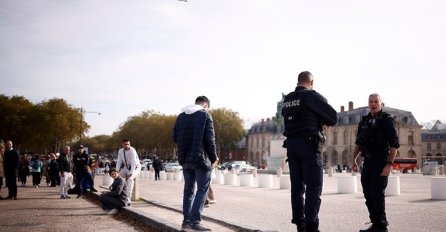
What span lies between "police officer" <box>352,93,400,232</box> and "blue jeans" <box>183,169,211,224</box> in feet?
8.00

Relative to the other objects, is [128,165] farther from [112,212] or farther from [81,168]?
[81,168]

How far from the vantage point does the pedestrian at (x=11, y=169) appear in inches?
680

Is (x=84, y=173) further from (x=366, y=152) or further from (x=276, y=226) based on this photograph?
(x=366, y=152)

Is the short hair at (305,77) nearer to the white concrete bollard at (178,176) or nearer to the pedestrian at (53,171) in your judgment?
the pedestrian at (53,171)

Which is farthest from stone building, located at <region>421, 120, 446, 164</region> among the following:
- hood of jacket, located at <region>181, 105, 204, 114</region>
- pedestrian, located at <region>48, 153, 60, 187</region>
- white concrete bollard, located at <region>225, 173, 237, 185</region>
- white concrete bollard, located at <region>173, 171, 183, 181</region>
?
hood of jacket, located at <region>181, 105, 204, 114</region>

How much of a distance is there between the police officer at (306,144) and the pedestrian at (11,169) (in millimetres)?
13872

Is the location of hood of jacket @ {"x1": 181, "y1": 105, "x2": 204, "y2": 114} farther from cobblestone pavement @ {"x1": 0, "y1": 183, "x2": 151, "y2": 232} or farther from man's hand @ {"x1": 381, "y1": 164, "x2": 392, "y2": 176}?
man's hand @ {"x1": 381, "y1": 164, "x2": 392, "y2": 176}

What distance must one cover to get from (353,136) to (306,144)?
9154 centimetres

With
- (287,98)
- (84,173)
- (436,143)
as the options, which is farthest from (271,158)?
(436,143)

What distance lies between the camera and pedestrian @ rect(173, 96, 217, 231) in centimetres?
740

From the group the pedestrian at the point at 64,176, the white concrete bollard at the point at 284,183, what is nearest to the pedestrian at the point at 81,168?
the pedestrian at the point at 64,176

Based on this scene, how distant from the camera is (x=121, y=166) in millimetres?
14156

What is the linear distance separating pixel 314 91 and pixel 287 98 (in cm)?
45

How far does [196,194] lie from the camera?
7.50m
